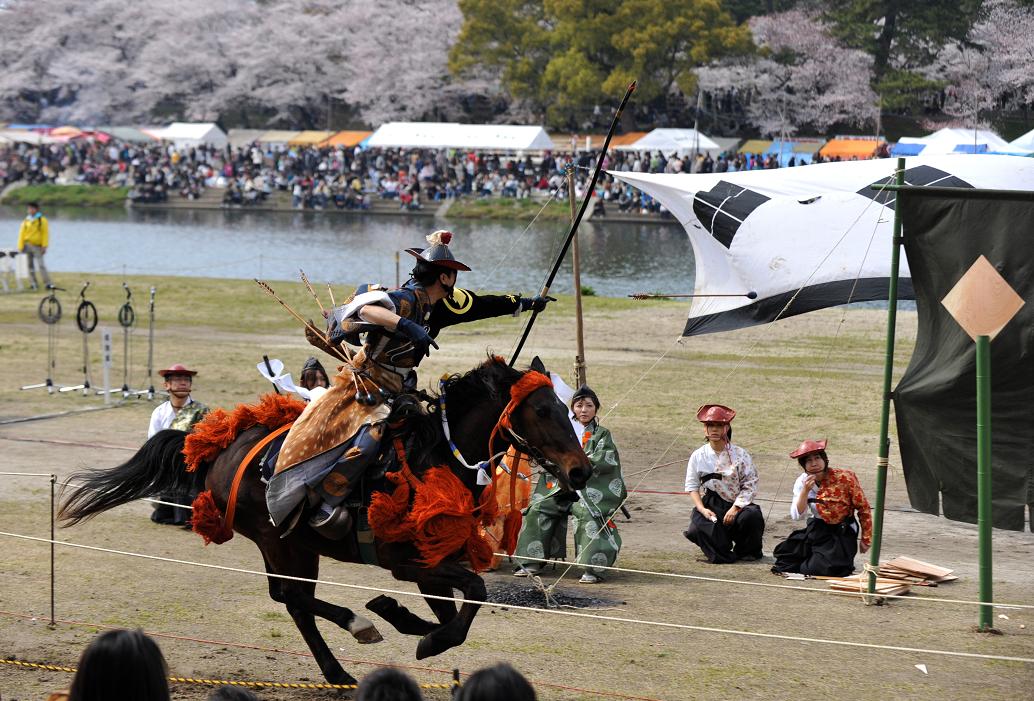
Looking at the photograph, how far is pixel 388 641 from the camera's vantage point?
838cm

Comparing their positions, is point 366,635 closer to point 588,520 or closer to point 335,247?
point 588,520

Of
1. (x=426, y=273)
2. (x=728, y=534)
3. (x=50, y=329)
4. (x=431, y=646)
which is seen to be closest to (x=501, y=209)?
(x=50, y=329)

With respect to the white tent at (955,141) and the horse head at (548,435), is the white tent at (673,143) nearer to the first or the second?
the white tent at (955,141)

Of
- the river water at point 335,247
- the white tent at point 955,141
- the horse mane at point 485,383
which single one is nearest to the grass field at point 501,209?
the river water at point 335,247

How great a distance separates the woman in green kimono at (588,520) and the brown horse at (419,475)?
2.49 meters

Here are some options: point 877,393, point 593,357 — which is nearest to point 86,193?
point 593,357

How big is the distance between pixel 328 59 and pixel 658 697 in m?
67.1

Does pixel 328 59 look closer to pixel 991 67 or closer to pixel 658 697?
pixel 991 67

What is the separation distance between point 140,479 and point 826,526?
5039 millimetres

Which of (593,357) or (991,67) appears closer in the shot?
(593,357)

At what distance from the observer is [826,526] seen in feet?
33.1

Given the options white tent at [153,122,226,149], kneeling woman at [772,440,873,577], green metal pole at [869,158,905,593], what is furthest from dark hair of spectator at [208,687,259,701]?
white tent at [153,122,226,149]

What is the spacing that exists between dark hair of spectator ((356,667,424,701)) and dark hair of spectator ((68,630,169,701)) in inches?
24.1

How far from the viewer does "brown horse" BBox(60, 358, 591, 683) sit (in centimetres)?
716
